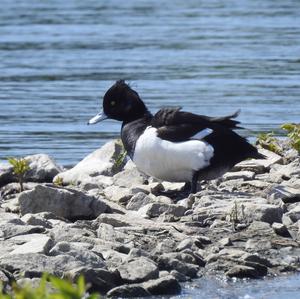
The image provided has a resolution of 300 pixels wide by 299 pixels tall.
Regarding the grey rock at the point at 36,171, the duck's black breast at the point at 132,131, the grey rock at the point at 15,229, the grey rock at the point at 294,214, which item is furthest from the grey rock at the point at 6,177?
the grey rock at the point at 294,214

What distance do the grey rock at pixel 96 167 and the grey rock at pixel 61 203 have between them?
6.79ft

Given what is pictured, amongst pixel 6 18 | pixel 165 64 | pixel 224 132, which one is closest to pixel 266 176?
pixel 224 132

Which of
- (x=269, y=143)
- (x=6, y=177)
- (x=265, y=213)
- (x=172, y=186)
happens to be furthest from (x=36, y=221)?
(x=269, y=143)

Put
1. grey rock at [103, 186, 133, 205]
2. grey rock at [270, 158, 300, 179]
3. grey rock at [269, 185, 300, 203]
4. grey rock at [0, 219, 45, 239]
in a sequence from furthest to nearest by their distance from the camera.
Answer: grey rock at [270, 158, 300, 179]
grey rock at [103, 186, 133, 205]
grey rock at [269, 185, 300, 203]
grey rock at [0, 219, 45, 239]

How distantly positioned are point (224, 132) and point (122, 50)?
1638 centimetres

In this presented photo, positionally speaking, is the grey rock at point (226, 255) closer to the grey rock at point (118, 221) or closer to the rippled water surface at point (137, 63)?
the grey rock at point (118, 221)

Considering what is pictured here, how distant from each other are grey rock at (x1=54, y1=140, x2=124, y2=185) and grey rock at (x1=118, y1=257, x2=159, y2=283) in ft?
13.4

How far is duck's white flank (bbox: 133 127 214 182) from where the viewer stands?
11.1m

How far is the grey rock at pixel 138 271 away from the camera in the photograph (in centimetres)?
808

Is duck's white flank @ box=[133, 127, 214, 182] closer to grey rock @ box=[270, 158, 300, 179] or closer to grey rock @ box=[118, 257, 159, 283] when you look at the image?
grey rock @ box=[270, 158, 300, 179]

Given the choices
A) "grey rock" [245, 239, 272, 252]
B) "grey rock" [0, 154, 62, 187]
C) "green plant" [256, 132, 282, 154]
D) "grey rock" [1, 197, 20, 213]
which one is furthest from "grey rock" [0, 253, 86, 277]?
"green plant" [256, 132, 282, 154]

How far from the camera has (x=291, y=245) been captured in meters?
9.17

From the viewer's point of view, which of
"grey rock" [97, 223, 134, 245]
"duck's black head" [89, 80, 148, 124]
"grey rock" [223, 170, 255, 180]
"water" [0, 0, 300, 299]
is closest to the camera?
"grey rock" [97, 223, 134, 245]

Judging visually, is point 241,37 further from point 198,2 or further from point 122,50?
point 198,2
